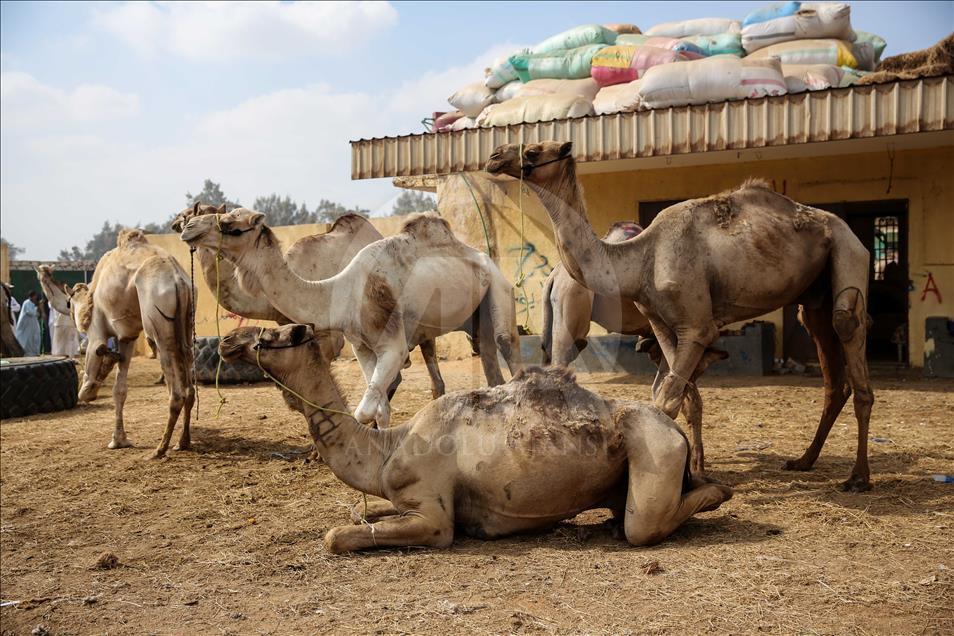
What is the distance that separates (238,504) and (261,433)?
3.26m

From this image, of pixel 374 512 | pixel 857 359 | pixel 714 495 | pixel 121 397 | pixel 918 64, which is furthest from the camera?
pixel 918 64

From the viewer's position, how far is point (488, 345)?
755 cm

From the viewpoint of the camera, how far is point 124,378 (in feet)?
30.2

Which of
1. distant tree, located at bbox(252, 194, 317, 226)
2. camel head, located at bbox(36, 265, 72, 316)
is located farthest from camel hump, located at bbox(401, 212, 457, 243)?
distant tree, located at bbox(252, 194, 317, 226)

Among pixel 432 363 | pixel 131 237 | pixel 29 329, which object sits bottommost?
pixel 29 329

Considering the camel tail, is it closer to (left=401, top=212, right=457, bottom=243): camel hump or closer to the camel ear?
(left=401, top=212, right=457, bottom=243): camel hump

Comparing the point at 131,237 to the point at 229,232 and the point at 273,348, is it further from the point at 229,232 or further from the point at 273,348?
the point at 273,348

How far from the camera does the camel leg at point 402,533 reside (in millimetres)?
4648

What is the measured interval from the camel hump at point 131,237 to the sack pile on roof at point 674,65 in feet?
20.6

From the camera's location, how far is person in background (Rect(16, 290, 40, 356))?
68.0ft

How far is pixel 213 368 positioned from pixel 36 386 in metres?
2.94

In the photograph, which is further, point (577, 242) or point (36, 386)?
point (36, 386)

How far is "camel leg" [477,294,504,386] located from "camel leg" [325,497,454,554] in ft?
9.01

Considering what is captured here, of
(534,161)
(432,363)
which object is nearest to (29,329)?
(432,363)
